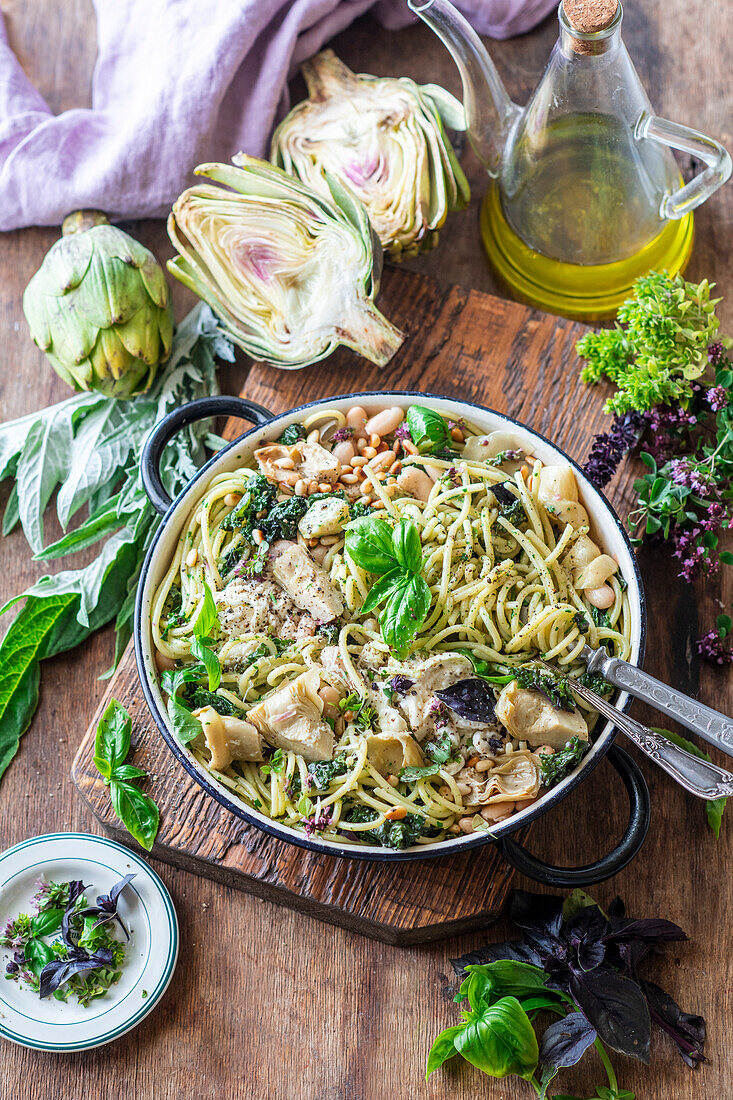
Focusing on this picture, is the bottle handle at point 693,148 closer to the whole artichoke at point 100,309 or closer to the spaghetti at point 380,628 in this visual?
the spaghetti at point 380,628

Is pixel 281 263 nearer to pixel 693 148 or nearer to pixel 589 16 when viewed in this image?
pixel 589 16

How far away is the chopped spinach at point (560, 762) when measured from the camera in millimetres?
2438

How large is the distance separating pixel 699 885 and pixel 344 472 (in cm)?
166

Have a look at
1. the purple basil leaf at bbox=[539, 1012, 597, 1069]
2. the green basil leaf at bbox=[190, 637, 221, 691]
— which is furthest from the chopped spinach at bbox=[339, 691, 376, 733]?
the purple basil leaf at bbox=[539, 1012, 597, 1069]

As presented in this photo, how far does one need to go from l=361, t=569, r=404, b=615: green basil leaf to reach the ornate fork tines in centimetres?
62

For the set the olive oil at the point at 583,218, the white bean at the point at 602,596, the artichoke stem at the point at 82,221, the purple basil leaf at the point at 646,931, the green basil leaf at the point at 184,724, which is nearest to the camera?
the green basil leaf at the point at 184,724

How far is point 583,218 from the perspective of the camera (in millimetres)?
3064

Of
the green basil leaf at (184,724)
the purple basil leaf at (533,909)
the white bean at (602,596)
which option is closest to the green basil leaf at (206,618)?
the green basil leaf at (184,724)

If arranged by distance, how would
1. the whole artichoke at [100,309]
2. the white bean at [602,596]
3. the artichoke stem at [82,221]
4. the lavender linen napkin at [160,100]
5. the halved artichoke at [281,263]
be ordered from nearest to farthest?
the white bean at [602,596] → the halved artichoke at [281,263] → the whole artichoke at [100,309] → the lavender linen napkin at [160,100] → the artichoke stem at [82,221]

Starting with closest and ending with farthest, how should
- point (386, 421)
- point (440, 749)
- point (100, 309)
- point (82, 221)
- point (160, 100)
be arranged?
1. point (440, 749)
2. point (386, 421)
3. point (100, 309)
4. point (160, 100)
5. point (82, 221)

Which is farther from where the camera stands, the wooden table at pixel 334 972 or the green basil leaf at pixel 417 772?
the wooden table at pixel 334 972

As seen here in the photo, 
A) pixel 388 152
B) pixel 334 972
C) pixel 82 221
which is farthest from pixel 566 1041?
pixel 82 221

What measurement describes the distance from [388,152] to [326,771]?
6.88 feet

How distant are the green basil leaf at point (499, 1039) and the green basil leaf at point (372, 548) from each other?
1264 mm
